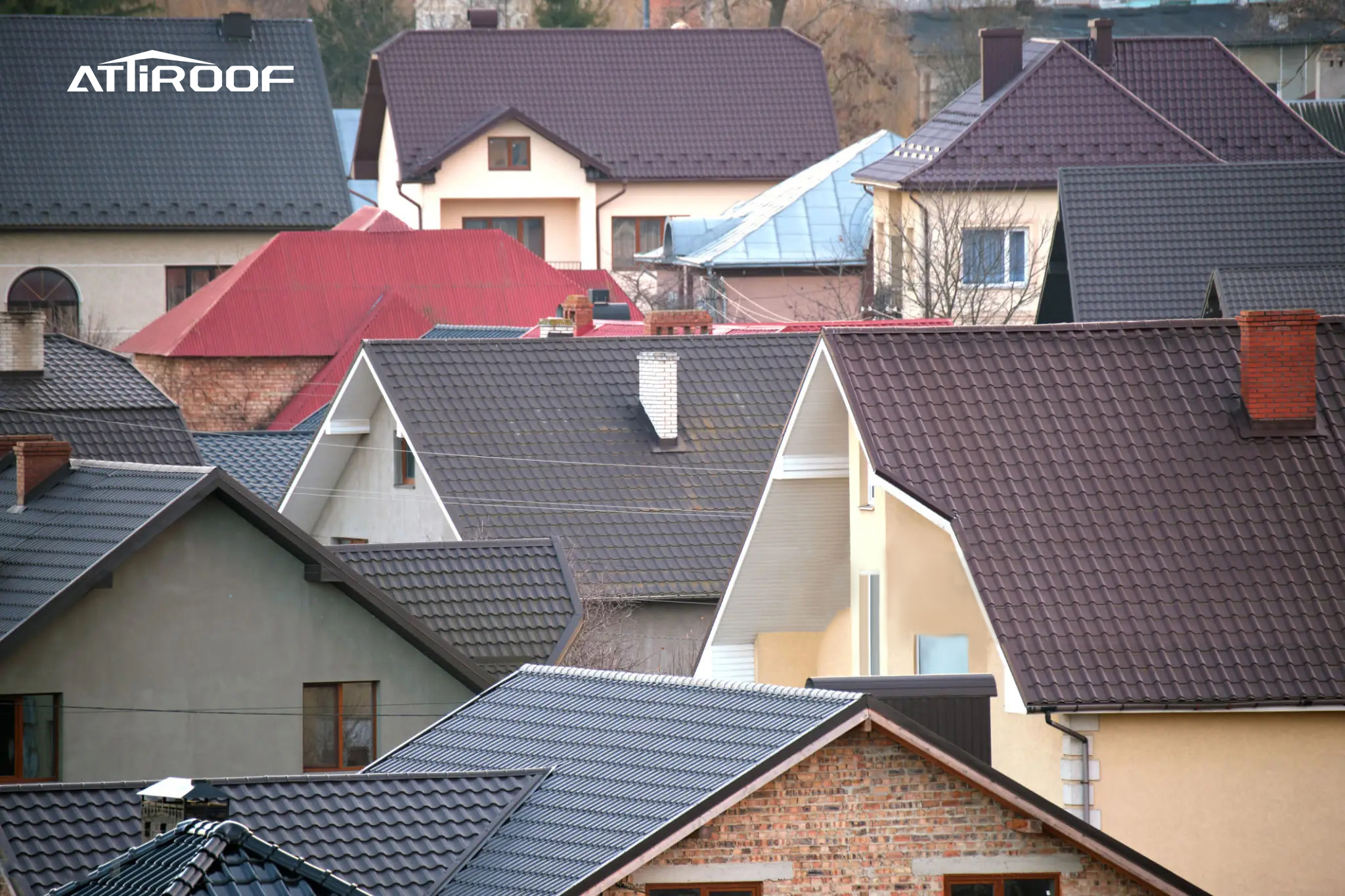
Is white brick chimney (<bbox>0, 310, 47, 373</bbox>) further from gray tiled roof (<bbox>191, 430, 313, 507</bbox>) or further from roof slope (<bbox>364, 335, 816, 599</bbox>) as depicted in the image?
roof slope (<bbox>364, 335, 816, 599</bbox>)

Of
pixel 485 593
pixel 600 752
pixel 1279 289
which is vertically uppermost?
pixel 1279 289

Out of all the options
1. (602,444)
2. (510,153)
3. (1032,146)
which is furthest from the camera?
(510,153)

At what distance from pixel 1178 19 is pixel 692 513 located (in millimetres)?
A: 56945

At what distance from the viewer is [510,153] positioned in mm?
60562

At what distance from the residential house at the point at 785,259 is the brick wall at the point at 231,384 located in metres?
8.41

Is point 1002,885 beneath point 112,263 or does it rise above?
beneath

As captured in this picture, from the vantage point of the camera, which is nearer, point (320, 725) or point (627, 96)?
point (320, 725)

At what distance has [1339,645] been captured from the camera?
16922 mm

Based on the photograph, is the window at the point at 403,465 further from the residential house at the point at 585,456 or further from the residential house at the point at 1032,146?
the residential house at the point at 1032,146

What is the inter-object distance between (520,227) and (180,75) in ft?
28.6

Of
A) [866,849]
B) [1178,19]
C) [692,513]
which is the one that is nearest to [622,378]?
[692,513]

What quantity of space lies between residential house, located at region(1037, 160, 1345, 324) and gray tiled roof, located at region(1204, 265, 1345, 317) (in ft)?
9.46

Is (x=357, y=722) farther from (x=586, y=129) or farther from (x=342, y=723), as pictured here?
(x=586, y=129)

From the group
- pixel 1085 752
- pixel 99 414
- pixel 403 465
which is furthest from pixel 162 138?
pixel 1085 752
